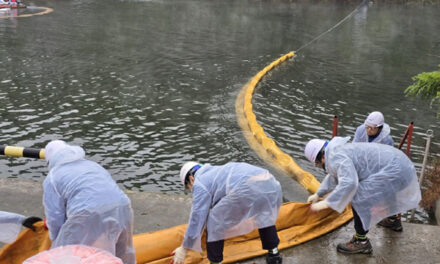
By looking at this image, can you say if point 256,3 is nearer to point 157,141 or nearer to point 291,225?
point 157,141

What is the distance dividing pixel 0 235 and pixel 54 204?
33.5 inches

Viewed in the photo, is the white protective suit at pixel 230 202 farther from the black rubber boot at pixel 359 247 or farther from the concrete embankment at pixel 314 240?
the black rubber boot at pixel 359 247

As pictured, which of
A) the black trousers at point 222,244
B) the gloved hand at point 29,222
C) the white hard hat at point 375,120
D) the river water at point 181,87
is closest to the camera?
the gloved hand at point 29,222

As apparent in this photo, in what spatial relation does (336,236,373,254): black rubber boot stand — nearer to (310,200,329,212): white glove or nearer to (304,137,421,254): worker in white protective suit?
(304,137,421,254): worker in white protective suit

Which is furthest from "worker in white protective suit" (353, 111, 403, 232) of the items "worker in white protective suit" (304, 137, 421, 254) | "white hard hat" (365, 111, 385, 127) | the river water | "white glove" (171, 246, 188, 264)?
"white glove" (171, 246, 188, 264)

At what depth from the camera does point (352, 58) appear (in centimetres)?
1942

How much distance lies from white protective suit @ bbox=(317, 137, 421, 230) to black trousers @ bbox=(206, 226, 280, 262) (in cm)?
74

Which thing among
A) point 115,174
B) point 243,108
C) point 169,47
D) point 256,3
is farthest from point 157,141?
point 256,3

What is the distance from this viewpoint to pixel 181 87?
14.2 meters

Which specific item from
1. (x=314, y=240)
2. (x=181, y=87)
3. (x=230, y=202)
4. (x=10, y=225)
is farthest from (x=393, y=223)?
(x=181, y=87)

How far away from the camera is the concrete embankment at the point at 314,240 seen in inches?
206

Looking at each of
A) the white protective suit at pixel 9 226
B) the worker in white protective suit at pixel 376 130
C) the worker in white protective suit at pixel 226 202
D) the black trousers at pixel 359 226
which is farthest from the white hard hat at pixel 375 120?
the white protective suit at pixel 9 226

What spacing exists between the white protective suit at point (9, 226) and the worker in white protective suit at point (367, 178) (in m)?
3.07

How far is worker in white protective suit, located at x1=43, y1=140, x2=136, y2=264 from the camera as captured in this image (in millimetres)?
3957
